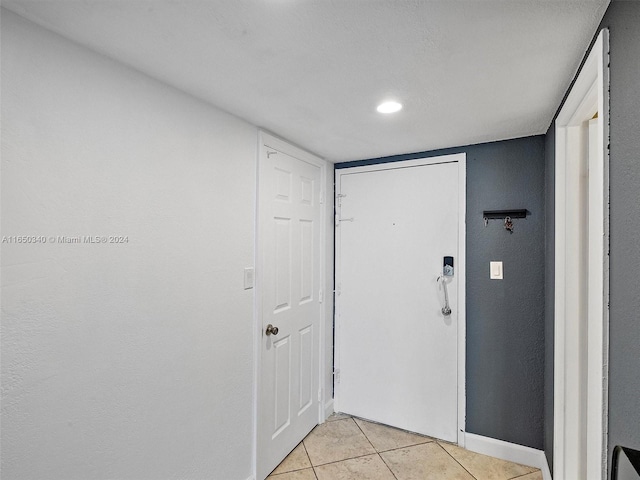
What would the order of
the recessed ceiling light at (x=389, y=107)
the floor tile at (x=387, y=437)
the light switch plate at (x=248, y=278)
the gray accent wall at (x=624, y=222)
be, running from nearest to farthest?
the gray accent wall at (x=624, y=222) → the recessed ceiling light at (x=389, y=107) → the light switch plate at (x=248, y=278) → the floor tile at (x=387, y=437)

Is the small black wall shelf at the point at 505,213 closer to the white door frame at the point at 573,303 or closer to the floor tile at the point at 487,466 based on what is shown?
the white door frame at the point at 573,303

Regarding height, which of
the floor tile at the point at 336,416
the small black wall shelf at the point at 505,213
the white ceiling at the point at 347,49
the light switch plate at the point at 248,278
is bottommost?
the floor tile at the point at 336,416

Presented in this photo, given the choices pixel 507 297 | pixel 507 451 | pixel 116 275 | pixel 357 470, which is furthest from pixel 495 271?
pixel 116 275

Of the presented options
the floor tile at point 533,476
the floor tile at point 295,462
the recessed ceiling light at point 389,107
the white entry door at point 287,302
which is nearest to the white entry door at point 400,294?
the white entry door at point 287,302

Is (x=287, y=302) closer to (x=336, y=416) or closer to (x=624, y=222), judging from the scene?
(x=336, y=416)

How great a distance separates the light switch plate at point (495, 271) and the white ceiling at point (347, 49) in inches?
38.1

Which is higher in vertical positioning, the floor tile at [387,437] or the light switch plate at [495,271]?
the light switch plate at [495,271]

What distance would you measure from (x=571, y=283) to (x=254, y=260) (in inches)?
67.0

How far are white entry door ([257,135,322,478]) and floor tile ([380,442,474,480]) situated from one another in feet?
2.25

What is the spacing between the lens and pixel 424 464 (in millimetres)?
2275

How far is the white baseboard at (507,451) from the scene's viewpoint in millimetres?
2230

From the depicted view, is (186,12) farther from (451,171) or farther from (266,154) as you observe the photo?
(451,171)

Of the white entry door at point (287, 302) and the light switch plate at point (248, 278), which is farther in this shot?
the white entry door at point (287, 302)

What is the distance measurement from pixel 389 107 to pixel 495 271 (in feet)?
4.48
